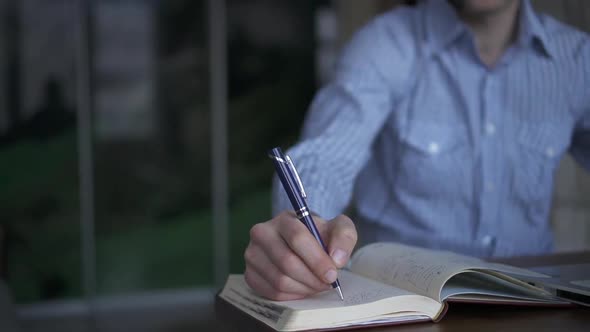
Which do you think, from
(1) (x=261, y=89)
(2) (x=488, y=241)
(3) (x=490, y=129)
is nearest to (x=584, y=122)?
(3) (x=490, y=129)

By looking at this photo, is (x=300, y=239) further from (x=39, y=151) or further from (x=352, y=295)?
(x=39, y=151)

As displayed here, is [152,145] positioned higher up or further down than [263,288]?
further down

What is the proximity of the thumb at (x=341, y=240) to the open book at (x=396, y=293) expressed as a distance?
0.04 m

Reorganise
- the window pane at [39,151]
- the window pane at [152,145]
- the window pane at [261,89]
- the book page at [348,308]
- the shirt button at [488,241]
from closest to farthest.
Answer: the book page at [348,308], the shirt button at [488,241], the window pane at [39,151], the window pane at [152,145], the window pane at [261,89]

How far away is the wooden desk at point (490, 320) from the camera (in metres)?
0.71

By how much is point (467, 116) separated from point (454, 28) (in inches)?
7.4

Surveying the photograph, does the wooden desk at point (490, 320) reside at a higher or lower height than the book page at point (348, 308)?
lower

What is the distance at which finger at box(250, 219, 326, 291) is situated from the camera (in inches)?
29.9

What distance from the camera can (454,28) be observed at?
1461mm

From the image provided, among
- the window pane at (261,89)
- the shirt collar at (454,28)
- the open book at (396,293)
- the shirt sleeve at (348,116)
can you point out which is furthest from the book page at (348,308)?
the window pane at (261,89)

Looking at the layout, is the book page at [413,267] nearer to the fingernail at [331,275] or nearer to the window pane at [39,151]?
the fingernail at [331,275]

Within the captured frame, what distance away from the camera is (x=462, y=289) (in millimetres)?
783

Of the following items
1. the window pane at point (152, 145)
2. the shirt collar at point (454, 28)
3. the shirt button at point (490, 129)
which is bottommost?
the window pane at point (152, 145)

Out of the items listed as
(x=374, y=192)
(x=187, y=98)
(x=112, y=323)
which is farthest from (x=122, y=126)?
(x=374, y=192)
